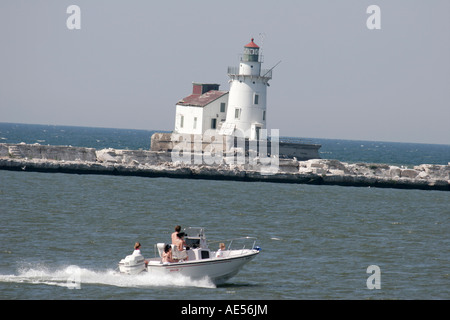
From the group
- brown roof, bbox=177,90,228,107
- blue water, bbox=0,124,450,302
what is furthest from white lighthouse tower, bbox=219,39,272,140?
blue water, bbox=0,124,450,302

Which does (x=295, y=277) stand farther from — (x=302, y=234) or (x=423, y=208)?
(x=423, y=208)

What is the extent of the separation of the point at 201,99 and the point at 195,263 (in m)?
46.8

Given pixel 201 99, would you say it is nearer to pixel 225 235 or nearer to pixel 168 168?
pixel 168 168

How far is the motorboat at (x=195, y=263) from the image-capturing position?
2170cm

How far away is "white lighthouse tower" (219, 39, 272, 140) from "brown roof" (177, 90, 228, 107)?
2.42 metres

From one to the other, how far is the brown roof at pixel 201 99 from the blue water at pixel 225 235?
13.5m

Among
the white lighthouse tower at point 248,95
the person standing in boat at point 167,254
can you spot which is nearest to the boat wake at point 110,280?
the person standing in boat at point 167,254

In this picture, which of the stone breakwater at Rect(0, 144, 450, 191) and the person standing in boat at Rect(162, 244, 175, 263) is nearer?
the person standing in boat at Rect(162, 244, 175, 263)

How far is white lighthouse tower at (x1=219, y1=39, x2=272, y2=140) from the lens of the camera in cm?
6394

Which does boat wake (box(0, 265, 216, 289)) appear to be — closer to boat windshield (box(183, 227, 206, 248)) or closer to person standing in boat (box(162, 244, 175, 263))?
person standing in boat (box(162, 244, 175, 263))

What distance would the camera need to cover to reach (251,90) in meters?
64.4

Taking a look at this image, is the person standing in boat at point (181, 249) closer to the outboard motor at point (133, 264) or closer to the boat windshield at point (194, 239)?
the boat windshield at point (194, 239)

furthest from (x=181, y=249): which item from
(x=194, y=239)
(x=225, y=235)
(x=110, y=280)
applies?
(x=225, y=235)

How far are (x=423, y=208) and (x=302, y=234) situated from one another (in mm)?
16772
